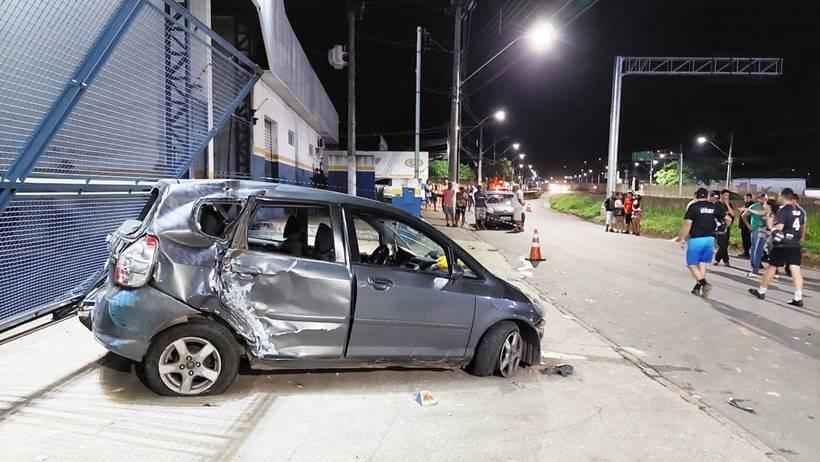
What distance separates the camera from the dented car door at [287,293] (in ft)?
13.9

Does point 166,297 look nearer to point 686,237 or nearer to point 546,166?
point 686,237

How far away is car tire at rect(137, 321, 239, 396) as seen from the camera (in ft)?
13.6

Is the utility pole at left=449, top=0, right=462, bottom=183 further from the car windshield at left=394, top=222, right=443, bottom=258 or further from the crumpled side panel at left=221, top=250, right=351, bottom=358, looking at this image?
the crumpled side panel at left=221, top=250, right=351, bottom=358

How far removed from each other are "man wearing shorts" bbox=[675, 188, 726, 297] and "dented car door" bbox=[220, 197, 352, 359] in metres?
6.92

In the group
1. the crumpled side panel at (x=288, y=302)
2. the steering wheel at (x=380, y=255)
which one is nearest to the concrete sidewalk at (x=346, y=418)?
the crumpled side panel at (x=288, y=302)

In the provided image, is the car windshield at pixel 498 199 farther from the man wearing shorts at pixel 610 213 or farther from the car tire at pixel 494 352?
the car tire at pixel 494 352

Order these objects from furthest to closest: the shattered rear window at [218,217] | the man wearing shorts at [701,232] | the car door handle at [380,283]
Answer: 1. the man wearing shorts at [701,232]
2. the car door handle at [380,283]
3. the shattered rear window at [218,217]

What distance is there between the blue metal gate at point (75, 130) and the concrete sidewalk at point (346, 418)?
106 centimetres

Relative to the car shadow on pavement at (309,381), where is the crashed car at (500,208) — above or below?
above

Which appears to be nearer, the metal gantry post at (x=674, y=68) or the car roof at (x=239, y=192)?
the car roof at (x=239, y=192)

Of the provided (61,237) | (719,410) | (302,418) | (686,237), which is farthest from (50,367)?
(686,237)

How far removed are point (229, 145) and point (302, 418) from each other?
1218cm

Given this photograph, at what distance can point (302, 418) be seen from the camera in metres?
4.02

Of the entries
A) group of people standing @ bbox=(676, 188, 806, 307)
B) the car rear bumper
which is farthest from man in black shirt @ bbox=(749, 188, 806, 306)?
the car rear bumper
